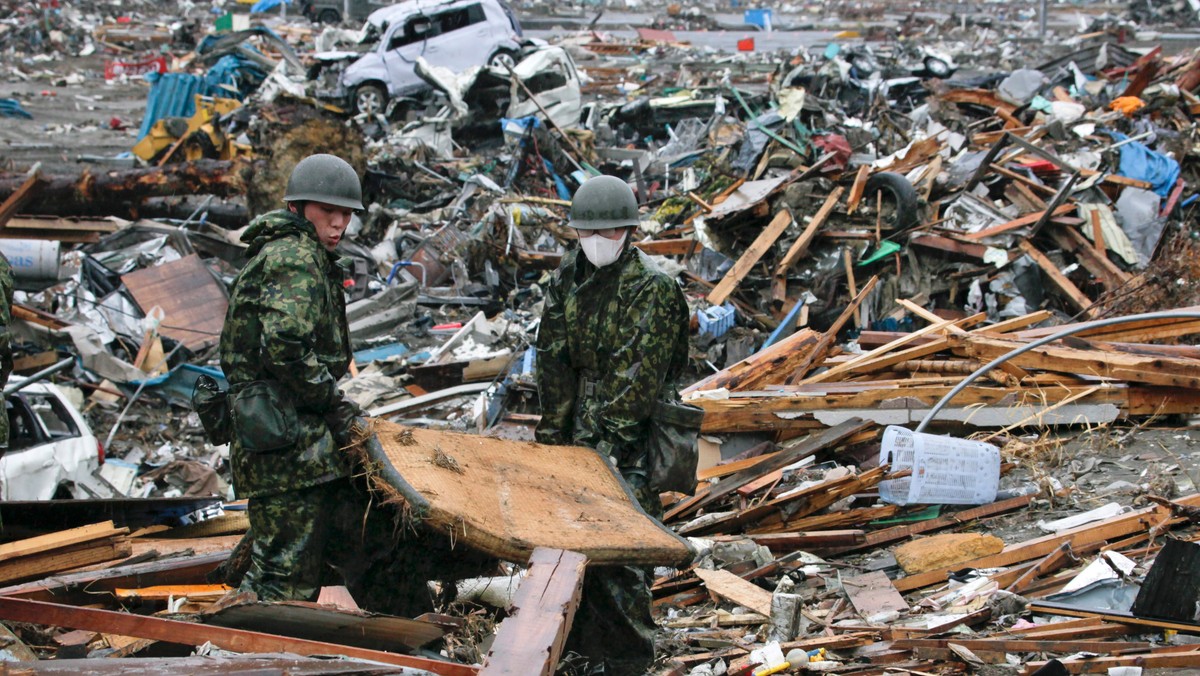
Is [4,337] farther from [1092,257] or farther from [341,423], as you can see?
[1092,257]

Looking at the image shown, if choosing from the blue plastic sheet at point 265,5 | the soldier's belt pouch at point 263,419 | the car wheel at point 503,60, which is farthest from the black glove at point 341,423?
the blue plastic sheet at point 265,5

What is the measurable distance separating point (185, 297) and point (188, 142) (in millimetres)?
6848

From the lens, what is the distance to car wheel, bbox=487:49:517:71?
17716mm

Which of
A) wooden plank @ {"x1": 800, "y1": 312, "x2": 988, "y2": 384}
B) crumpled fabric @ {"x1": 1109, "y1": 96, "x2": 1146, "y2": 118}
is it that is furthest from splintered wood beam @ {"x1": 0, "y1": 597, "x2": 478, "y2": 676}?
crumpled fabric @ {"x1": 1109, "y1": 96, "x2": 1146, "y2": 118}

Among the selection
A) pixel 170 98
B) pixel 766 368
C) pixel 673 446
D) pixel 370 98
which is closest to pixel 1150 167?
pixel 766 368

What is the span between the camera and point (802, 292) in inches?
399

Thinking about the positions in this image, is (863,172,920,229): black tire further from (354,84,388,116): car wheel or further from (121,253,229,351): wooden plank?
(354,84,388,116): car wheel

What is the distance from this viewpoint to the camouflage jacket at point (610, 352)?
4227mm

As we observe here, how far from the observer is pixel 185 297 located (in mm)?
11266

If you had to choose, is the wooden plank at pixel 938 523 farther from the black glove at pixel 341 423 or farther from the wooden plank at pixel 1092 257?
the wooden plank at pixel 1092 257

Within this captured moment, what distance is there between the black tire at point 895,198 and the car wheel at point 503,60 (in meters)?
8.05

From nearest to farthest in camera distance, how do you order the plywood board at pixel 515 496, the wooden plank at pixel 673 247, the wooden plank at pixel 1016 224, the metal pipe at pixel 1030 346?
the plywood board at pixel 515 496 < the metal pipe at pixel 1030 346 < the wooden plank at pixel 1016 224 < the wooden plank at pixel 673 247

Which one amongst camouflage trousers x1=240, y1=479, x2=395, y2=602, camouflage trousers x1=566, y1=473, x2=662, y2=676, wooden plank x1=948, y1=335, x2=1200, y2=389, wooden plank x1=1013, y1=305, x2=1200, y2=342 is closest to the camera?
camouflage trousers x1=240, y1=479, x2=395, y2=602

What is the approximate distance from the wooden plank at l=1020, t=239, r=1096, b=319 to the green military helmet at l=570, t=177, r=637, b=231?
663 cm
